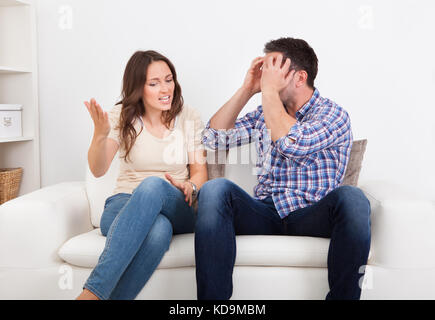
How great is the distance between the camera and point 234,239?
1608mm

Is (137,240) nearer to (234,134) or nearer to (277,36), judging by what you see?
(234,134)

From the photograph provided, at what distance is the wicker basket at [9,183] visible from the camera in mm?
2473

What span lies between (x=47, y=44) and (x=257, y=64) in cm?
127

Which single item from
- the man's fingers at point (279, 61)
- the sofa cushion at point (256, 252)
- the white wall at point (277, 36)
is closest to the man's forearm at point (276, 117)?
the man's fingers at point (279, 61)

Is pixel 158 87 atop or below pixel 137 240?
atop

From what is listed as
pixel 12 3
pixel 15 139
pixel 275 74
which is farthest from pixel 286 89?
pixel 12 3

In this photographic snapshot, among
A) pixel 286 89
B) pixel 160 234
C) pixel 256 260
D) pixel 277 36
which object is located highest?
pixel 277 36

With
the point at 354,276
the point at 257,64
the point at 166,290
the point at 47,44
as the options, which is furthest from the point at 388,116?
the point at 47,44

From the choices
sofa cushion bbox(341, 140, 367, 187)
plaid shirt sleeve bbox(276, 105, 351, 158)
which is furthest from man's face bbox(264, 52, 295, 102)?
sofa cushion bbox(341, 140, 367, 187)

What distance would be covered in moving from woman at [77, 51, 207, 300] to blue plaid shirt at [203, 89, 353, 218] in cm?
31

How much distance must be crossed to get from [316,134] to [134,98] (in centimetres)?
79

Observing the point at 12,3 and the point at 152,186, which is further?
the point at 12,3

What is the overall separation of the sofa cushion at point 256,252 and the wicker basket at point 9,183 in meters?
0.92
